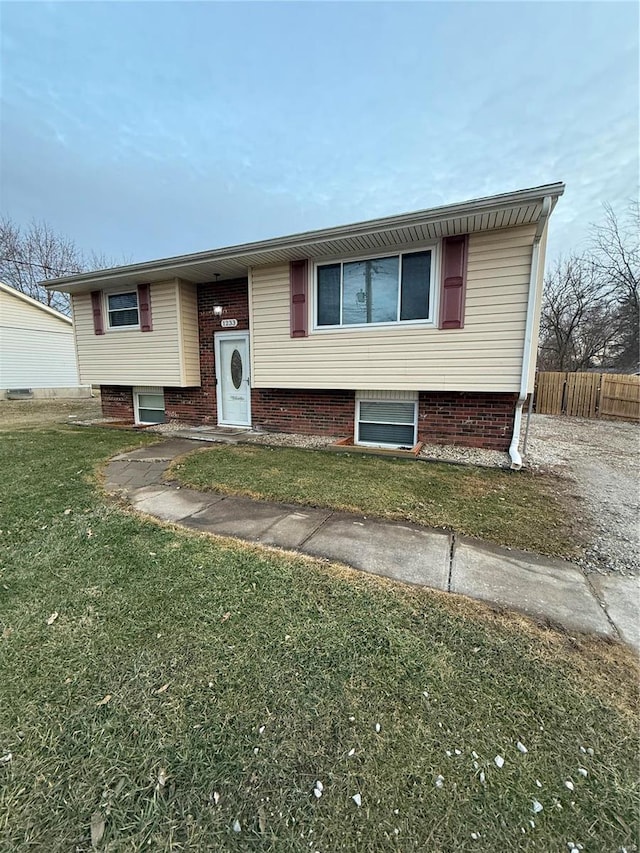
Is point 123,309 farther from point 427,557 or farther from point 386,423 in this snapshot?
point 427,557

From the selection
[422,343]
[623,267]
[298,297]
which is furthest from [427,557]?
[623,267]

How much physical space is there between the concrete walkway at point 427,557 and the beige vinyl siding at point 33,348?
17.4 metres

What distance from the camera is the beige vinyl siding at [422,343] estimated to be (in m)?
5.49

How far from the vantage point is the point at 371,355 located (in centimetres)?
643

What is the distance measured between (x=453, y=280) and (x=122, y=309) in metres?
7.41

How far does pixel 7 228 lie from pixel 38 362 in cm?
986

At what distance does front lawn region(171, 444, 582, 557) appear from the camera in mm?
3328

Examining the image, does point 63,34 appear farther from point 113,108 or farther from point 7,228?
point 7,228

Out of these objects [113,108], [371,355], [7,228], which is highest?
[113,108]

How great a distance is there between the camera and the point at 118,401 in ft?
32.3

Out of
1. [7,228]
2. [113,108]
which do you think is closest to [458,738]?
[113,108]

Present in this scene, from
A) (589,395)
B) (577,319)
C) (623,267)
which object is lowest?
(589,395)

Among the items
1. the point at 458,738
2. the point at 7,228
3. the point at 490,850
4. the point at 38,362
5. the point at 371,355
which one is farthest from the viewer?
the point at 7,228

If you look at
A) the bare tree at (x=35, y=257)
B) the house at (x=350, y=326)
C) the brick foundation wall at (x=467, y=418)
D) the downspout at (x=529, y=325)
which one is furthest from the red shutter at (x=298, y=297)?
the bare tree at (x=35, y=257)
